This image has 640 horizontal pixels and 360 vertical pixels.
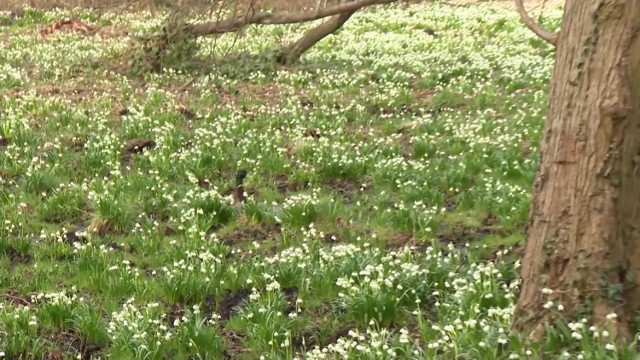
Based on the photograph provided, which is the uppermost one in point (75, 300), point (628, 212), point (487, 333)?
point (628, 212)

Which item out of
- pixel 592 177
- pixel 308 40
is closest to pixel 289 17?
pixel 308 40

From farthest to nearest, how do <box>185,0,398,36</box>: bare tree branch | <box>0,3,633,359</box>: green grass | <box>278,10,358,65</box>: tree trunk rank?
<box>278,10,358,65</box>: tree trunk < <box>185,0,398,36</box>: bare tree branch < <box>0,3,633,359</box>: green grass

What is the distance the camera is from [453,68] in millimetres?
15117

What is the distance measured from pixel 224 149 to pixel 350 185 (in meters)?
2.02

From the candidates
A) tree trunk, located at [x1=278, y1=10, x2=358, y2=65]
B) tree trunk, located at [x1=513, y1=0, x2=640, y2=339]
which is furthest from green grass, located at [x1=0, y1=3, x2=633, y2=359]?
tree trunk, located at [x1=278, y1=10, x2=358, y2=65]

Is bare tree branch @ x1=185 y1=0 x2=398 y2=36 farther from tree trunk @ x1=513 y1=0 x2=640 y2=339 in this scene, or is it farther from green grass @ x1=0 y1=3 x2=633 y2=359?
tree trunk @ x1=513 y1=0 x2=640 y2=339

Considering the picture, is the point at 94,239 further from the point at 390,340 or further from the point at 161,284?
the point at 390,340

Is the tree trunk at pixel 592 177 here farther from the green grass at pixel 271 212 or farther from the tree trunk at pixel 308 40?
the tree trunk at pixel 308 40

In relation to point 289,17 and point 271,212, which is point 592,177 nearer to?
point 271,212

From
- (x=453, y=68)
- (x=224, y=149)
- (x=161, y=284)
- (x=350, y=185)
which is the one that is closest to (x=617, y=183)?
(x=161, y=284)

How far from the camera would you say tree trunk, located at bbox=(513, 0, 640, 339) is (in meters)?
4.28

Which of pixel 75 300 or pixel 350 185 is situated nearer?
pixel 75 300

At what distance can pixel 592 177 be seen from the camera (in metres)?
4.37

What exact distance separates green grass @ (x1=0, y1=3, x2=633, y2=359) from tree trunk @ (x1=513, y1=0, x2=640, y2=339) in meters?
0.26
